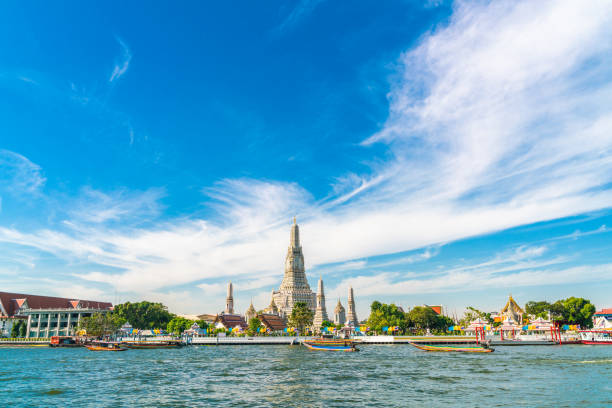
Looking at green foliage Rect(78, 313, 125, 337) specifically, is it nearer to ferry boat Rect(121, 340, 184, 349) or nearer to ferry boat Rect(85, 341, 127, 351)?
ferry boat Rect(121, 340, 184, 349)

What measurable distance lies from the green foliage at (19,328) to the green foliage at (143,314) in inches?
1206

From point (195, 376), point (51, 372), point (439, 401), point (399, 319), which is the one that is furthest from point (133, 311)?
point (439, 401)

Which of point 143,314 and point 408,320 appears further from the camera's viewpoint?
point 143,314

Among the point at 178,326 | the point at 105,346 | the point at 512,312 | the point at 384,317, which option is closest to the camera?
the point at 105,346

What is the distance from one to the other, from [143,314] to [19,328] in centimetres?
4019

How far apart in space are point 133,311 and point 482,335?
10775 centimetres

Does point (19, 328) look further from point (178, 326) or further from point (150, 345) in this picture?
point (150, 345)

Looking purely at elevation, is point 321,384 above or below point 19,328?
below

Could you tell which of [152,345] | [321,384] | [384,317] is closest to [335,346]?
[152,345]

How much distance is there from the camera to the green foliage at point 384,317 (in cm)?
12962

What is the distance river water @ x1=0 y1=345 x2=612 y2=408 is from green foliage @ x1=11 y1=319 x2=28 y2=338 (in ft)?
339

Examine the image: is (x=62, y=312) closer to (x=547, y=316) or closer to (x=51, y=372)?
(x=51, y=372)

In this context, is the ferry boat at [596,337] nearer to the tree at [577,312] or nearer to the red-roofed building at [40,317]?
the tree at [577,312]

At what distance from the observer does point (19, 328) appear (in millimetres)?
142750
